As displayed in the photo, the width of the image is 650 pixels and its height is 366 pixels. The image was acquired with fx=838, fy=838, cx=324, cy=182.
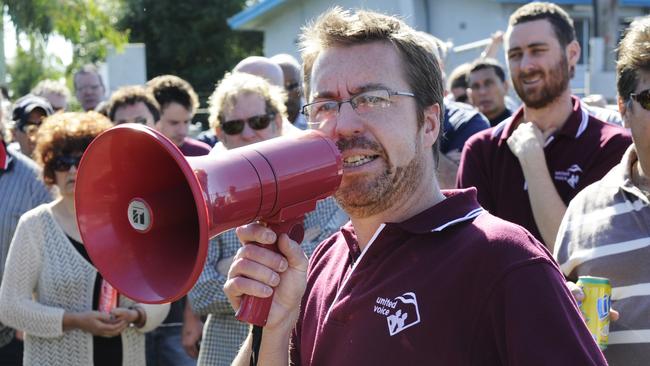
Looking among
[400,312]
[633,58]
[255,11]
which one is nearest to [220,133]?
[633,58]

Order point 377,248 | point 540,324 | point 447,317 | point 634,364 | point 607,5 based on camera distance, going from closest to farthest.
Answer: point 540,324, point 447,317, point 377,248, point 634,364, point 607,5

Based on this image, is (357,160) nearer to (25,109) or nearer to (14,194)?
(14,194)

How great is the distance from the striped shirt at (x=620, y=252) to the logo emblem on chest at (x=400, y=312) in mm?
1233

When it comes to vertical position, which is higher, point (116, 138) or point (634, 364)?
point (116, 138)

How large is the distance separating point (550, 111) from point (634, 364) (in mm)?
1770

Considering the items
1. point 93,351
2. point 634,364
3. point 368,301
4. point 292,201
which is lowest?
point 93,351

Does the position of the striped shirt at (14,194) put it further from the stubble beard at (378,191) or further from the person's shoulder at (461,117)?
the stubble beard at (378,191)

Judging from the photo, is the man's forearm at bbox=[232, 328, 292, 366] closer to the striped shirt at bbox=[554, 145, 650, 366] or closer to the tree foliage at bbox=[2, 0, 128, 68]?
the striped shirt at bbox=[554, 145, 650, 366]

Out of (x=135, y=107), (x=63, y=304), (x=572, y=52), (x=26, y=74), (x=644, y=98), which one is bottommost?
(x=26, y=74)

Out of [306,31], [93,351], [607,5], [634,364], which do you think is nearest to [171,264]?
[306,31]

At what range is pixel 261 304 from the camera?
226cm

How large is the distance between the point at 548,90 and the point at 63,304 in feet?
9.35

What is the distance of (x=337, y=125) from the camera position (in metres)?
2.38

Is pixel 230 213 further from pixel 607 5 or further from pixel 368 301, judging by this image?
pixel 607 5
